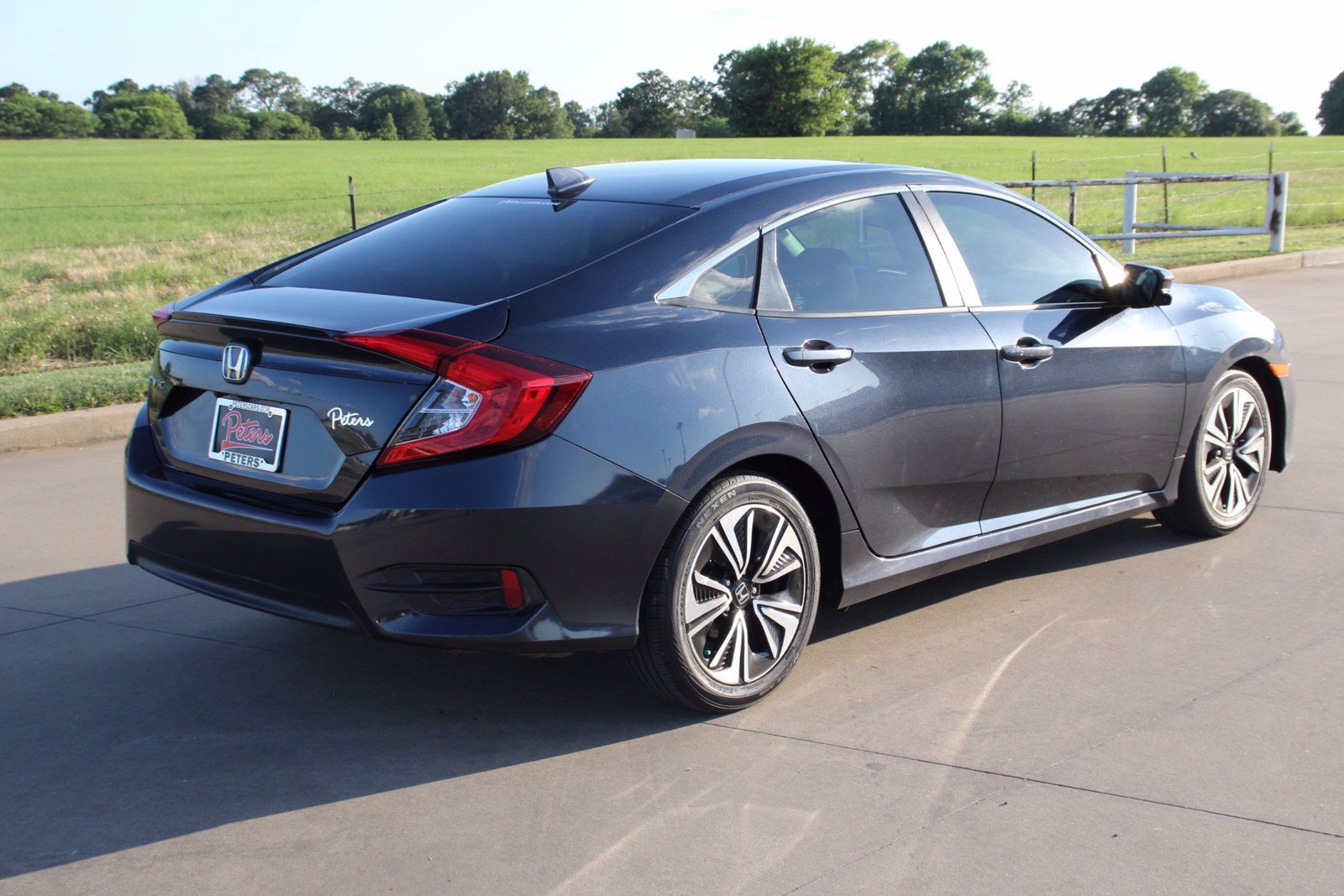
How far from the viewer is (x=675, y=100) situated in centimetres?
14050

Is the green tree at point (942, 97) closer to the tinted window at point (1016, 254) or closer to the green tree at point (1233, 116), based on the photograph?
the green tree at point (1233, 116)

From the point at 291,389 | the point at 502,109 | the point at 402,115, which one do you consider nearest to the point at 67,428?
the point at 291,389

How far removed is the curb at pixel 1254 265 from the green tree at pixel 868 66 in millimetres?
133649

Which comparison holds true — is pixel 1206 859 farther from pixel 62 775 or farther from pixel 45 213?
pixel 45 213

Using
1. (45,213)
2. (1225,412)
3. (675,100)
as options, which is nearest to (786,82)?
(675,100)

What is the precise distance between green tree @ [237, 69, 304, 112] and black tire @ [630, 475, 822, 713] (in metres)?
132

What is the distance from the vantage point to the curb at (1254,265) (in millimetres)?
15922

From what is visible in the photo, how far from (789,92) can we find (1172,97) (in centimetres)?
3904

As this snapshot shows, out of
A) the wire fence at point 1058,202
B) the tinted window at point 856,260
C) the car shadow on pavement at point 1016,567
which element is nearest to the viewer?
the tinted window at point 856,260

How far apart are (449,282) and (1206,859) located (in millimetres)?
2412

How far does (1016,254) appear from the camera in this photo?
496 cm

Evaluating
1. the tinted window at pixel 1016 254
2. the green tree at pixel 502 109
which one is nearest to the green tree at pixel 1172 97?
the green tree at pixel 502 109

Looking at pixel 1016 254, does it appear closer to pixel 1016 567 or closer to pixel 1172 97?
pixel 1016 567

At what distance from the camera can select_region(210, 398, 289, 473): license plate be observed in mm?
3641
